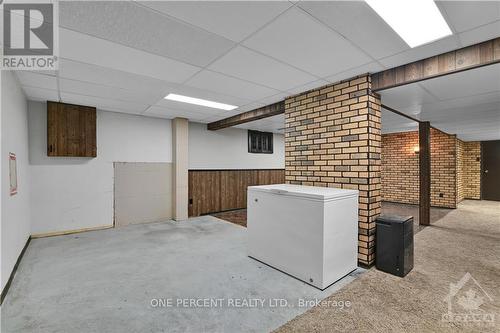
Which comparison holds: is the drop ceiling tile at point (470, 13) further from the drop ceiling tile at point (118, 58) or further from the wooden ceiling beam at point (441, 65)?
the drop ceiling tile at point (118, 58)

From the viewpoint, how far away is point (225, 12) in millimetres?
1825

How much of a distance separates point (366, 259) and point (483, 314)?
3.62 ft

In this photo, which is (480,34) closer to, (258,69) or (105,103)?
(258,69)

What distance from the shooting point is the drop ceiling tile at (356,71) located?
279cm

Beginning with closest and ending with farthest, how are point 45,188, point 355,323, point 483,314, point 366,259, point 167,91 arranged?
1. point 355,323
2. point 483,314
3. point 366,259
4. point 167,91
5. point 45,188

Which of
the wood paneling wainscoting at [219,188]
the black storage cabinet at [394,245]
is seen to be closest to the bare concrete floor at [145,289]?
the black storage cabinet at [394,245]

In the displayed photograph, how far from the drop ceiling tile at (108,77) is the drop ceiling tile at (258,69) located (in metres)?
1.08

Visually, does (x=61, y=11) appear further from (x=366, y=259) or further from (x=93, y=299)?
(x=366, y=259)

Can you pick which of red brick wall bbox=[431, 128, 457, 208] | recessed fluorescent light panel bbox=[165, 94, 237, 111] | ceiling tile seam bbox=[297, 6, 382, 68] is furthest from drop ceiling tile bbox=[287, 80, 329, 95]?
red brick wall bbox=[431, 128, 457, 208]

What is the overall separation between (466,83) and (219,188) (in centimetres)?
560

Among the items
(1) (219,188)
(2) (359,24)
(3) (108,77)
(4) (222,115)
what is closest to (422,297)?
(2) (359,24)

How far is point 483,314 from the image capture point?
214 cm

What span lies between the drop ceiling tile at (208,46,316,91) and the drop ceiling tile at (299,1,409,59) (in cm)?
79

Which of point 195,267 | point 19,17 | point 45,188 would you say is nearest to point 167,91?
point 19,17
